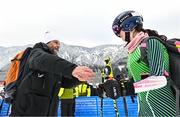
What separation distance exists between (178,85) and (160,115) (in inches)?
13.3

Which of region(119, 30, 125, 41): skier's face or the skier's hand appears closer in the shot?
the skier's hand

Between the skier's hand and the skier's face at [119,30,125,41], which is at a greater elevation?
the skier's face at [119,30,125,41]

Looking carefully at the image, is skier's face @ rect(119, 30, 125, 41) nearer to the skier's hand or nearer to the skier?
the skier

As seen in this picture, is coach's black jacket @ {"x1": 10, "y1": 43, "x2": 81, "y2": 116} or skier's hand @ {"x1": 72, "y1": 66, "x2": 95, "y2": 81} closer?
skier's hand @ {"x1": 72, "y1": 66, "x2": 95, "y2": 81}

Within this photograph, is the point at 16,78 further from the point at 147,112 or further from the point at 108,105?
the point at 108,105

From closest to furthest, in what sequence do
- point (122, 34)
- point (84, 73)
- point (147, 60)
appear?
point (84, 73)
point (147, 60)
point (122, 34)

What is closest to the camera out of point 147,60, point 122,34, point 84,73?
point 84,73

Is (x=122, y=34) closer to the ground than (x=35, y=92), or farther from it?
farther from it

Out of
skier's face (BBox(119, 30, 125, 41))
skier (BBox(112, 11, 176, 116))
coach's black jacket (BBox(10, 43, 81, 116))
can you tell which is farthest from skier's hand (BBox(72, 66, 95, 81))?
skier's face (BBox(119, 30, 125, 41))

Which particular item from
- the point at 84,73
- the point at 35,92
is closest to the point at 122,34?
the point at 84,73

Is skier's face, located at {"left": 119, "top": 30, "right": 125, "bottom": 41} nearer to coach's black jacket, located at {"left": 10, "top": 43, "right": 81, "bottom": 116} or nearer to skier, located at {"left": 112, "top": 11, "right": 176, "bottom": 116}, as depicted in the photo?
skier, located at {"left": 112, "top": 11, "right": 176, "bottom": 116}

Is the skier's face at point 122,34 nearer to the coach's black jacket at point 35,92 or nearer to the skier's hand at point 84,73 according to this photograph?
the coach's black jacket at point 35,92

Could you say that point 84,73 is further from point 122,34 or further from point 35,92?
point 35,92

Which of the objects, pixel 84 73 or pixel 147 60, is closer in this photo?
pixel 84 73
